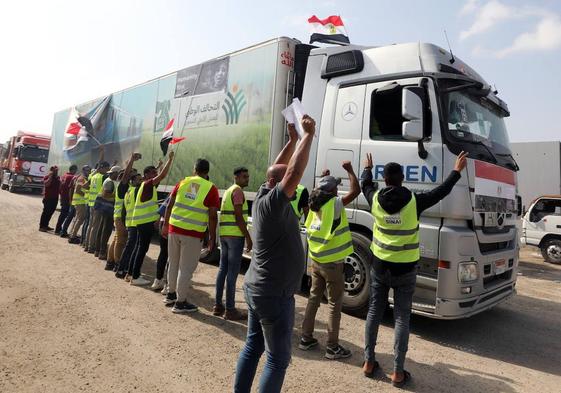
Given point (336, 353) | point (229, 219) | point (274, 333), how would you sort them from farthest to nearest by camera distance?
point (229, 219), point (336, 353), point (274, 333)

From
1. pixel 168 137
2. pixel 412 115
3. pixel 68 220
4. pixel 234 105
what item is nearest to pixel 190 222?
pixel 234 105

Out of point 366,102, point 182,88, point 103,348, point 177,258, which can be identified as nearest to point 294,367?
point 103,348

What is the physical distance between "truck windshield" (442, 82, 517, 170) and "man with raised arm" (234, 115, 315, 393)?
2601 mm

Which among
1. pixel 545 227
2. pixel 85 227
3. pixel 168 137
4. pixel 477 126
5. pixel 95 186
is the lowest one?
pixel 85 227

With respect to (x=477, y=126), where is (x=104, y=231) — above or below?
below

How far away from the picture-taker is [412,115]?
4027 millimetres

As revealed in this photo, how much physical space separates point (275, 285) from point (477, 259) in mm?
2859

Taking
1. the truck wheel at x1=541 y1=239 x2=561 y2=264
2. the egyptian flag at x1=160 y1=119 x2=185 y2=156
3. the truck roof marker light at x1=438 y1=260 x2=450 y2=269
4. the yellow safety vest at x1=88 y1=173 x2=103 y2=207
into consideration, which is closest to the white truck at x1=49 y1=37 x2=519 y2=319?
the truck roof marker light at x1=438 y1=260 x2=450 y2=269

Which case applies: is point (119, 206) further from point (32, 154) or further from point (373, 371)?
point (32, 154)

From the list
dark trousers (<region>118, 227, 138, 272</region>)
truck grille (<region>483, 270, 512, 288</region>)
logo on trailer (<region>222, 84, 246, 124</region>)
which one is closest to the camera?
truck grille (<region>483, 270, 512, 288</region>)

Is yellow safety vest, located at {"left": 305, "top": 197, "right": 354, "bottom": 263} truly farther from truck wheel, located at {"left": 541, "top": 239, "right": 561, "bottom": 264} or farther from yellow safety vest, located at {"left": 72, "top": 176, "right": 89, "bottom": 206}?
truck wheel, located at {"left": 541, "top": 239, "right": 561, "bottom": 264}

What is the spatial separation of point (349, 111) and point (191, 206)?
2313 mm

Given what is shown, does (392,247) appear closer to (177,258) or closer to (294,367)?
(294,367)

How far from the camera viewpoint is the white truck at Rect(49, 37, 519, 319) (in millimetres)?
4074
